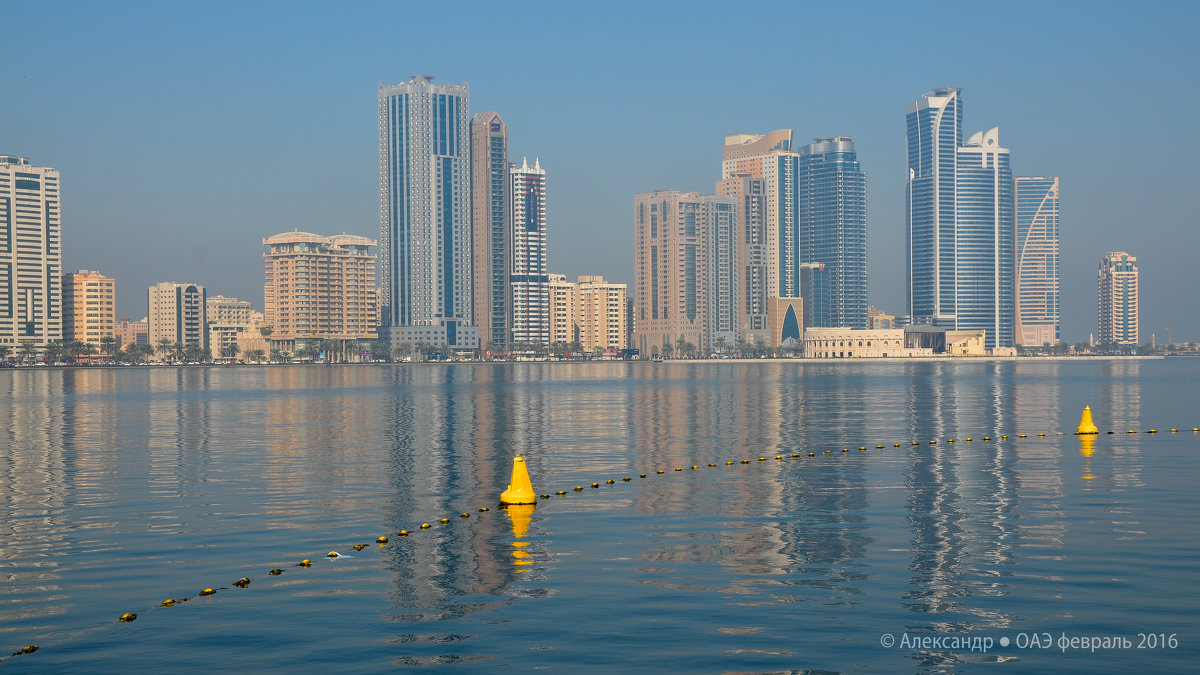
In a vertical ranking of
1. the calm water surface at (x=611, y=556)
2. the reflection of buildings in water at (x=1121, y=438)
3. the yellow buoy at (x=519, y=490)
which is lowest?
the reflection of buildings in water at (x=1121, y=438)

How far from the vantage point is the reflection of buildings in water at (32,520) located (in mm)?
22984

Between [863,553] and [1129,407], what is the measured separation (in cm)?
7472

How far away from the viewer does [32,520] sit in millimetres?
34156

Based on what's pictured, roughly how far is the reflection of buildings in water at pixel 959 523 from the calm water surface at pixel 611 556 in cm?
13

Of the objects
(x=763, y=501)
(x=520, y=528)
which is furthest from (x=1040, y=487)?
(x=520, y=528)

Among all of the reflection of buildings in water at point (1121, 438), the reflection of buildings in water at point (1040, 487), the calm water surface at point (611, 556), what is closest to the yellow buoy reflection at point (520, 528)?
the calm water surface at point (611, 556)

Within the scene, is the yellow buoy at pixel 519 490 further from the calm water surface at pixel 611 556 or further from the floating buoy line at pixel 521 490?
the calm water surface at pixel 611 556

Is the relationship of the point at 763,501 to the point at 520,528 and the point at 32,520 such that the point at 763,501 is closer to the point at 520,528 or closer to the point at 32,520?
the point at 520,528

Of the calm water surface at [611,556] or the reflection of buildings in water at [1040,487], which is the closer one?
the calm water surface at [611,556]

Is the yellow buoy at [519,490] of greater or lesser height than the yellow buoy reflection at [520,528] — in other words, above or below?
above

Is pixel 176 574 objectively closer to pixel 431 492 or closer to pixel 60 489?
pixel 431 492

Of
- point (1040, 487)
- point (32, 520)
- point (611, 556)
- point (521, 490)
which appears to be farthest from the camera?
point (1040, 487)

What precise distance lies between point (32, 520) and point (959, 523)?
2772 centimetres

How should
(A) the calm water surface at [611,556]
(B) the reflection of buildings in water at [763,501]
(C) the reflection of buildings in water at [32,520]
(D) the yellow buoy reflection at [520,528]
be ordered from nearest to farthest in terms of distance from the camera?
(A) the calm water surface at [611,556] < (C) the reflection of buildings in water at [32,520] < (B) the reflection of buildings in water at [763,501] < (D) the yellow buoy reflection at [520,528]
